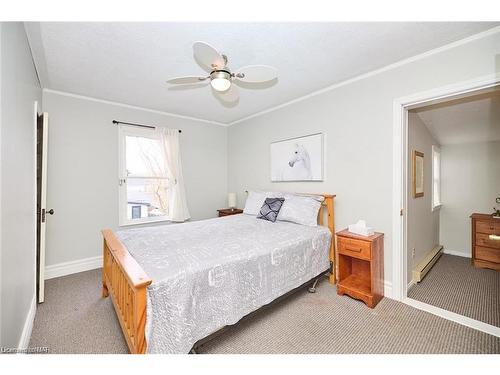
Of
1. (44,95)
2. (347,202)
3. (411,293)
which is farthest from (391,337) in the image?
(44,95)

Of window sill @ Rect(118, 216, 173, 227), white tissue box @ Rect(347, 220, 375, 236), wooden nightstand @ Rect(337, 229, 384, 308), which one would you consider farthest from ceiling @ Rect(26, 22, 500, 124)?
window sill @ Rect(118, 216, 173, 227)

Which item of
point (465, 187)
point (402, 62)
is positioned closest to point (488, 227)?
point (465, 187)

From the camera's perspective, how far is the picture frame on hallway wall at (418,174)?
2791mm

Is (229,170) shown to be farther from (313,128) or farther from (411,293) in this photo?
(411,293)

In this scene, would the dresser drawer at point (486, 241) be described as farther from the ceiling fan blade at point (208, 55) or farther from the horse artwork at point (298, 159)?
the ceiling fan blade at point (208, 55)

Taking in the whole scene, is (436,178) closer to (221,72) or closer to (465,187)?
(465,187)

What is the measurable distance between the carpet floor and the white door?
3.89 metres

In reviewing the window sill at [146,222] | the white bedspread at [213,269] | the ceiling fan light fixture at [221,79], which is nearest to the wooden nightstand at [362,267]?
the white bedspread at [213,269]

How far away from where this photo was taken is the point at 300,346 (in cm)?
166

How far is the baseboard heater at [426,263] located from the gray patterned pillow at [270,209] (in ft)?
5.98

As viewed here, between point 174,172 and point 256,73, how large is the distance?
2546 mm

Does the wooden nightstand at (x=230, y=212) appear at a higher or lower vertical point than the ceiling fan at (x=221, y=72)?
lower
